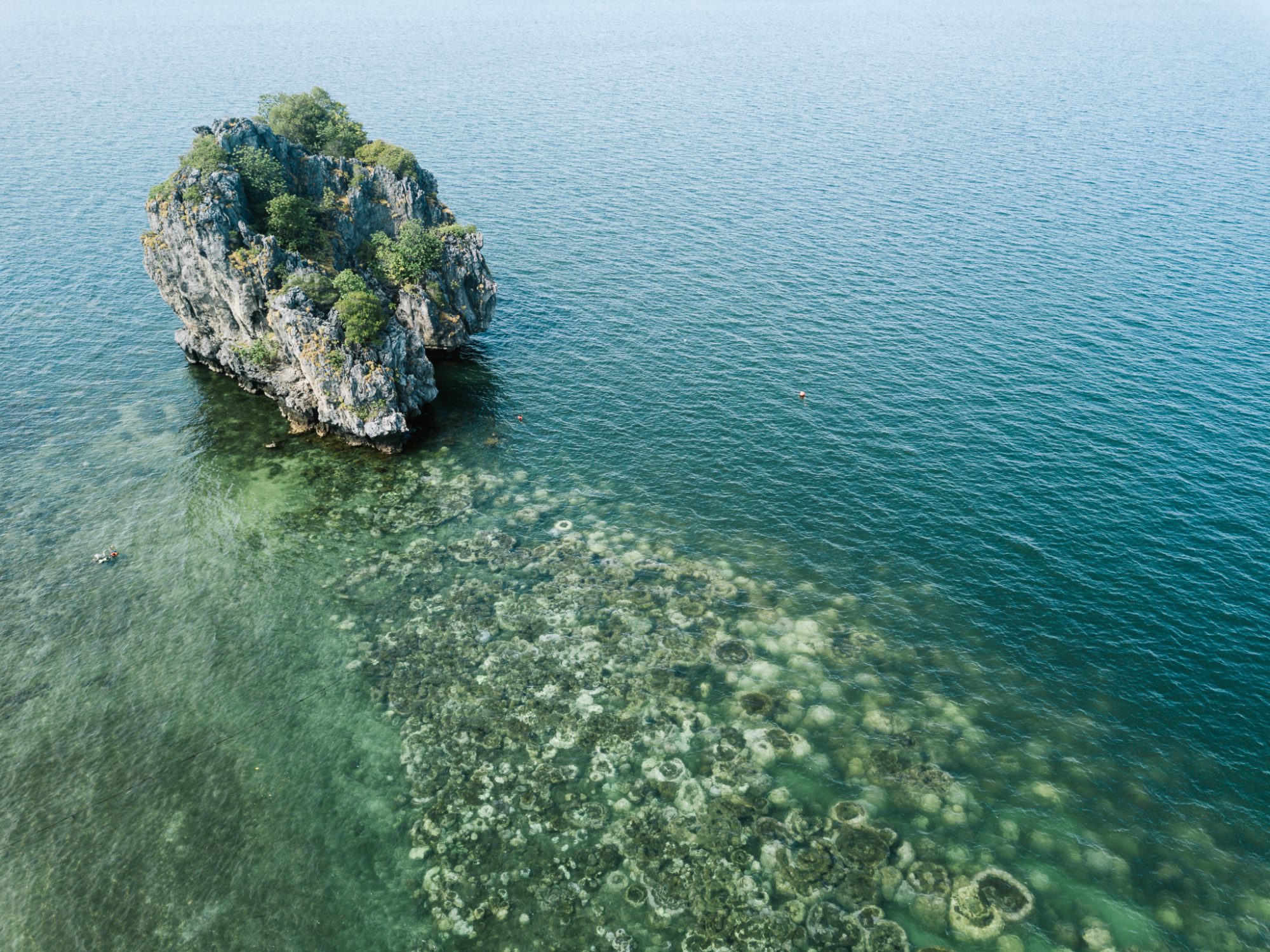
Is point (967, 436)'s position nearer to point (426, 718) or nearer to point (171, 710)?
point (426, 718)

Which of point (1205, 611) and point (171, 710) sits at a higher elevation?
point (1205, 611)

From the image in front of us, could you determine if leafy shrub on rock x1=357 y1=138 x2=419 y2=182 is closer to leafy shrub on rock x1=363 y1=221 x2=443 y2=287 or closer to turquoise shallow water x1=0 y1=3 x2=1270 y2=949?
leafy shrub on rock x1=363 y1=221 x2=443 y2=287

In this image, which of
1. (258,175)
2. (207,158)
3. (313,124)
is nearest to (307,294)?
(258,175)

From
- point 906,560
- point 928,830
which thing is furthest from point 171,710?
point 906,560

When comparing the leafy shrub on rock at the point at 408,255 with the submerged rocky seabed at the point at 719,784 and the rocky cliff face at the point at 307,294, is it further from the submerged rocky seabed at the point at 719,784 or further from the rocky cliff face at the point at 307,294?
the submerged rocky seabed at the point at 719,784

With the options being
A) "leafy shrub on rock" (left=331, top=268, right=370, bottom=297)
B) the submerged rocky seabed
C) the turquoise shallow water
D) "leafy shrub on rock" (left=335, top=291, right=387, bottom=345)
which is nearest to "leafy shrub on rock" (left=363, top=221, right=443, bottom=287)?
"leafy shrub on rock" (left=331, top=268, right=370, bottom=297)
